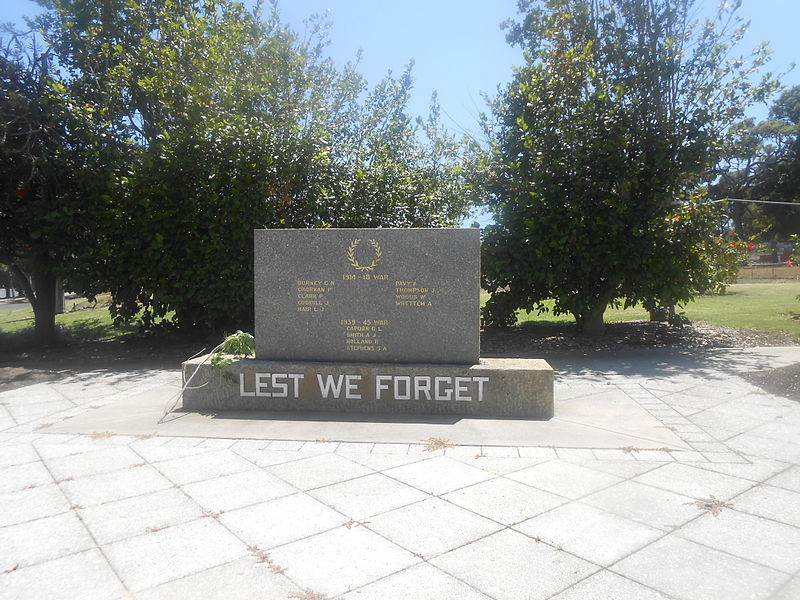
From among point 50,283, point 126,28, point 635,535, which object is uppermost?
point 126,28

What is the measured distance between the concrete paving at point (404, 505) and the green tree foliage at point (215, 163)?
4.75 m

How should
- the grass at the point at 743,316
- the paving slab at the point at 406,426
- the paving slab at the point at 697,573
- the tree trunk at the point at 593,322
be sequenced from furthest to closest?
the grass at the point at 743,316
the tree trunk at the point at 593,322
the paving slab at the point at 406,426
the paving slab at the point at 697,573

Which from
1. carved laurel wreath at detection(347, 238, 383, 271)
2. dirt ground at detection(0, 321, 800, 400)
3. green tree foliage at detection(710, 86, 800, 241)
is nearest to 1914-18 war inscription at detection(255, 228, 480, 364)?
carved laurel wreath at detection(347, 238, 383, 271)

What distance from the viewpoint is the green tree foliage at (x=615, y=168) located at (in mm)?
10820

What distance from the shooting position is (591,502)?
3898 millimetres

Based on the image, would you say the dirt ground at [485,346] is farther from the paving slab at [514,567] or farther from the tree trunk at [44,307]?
the paving slab at [514,567]

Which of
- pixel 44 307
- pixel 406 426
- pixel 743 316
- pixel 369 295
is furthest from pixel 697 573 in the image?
pixel 743 316

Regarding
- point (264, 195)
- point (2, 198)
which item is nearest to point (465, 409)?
point (264, 195)

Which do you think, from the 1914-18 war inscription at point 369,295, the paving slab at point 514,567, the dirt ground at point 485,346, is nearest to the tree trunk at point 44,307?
the dirt ground at point 485,346

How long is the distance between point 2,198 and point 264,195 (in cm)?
524

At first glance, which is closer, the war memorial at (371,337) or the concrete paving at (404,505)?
the concrete paving at (404,505)

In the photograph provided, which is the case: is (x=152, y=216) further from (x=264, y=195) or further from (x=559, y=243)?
(x=559, y=243)

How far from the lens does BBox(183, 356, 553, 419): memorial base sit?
6145 millimetres

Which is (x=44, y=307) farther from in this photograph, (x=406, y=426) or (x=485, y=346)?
(x=406, y=426)
